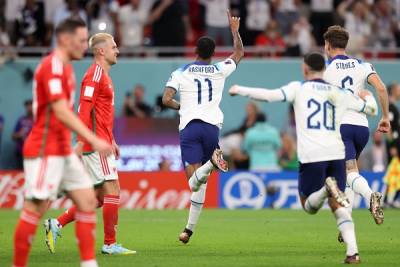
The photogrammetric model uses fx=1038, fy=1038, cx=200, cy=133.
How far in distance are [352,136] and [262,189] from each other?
9268mm

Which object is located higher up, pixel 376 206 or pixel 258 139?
pixel 258 139

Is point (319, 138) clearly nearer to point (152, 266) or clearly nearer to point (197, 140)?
point (152, 266)

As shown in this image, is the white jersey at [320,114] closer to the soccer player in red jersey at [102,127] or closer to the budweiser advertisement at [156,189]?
the soccer player in red jersey at [102,127]

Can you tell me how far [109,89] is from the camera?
495 inches

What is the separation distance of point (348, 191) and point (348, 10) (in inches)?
493

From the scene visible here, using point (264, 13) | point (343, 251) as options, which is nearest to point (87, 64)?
point (264, 13)

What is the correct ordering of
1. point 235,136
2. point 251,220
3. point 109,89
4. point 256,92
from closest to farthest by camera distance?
point 256,92, point 109,89, point 251,220, point 235,136

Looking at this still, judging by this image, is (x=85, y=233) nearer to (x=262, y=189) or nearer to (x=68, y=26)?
(x=68, y=26)

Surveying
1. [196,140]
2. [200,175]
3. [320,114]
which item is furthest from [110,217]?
[320,114]

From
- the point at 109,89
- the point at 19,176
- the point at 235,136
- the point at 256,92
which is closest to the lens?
the point at 256,92

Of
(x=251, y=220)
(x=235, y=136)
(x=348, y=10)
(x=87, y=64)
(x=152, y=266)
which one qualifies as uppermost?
(x=348, y=10)

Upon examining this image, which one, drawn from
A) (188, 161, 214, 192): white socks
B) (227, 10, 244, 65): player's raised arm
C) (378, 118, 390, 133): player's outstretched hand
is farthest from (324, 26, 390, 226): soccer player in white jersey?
(188, 161, 214, 192): white socks

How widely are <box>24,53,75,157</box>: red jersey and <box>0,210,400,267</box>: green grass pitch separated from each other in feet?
7.66

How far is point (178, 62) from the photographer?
81.8 ft
